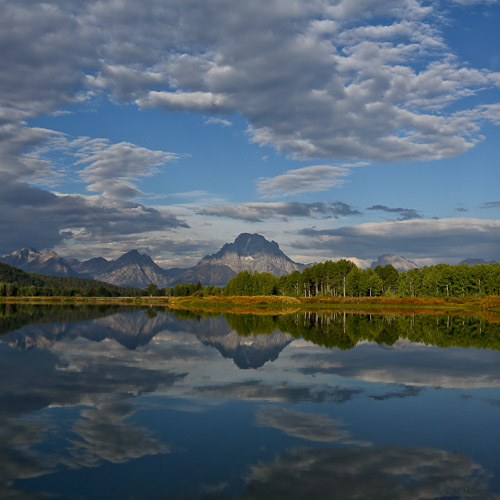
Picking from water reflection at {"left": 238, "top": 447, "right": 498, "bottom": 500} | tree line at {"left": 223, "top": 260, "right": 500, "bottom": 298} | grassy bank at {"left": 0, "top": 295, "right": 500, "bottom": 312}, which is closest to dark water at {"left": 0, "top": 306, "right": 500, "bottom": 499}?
water reflection at {"left": 238, "top": 447, "right": 498, "bottom": 500}

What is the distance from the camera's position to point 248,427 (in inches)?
547

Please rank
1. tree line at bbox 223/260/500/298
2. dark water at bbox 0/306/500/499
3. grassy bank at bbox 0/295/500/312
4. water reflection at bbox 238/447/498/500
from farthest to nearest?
tree line at bbox 223/260/500/298 → grassy bank at bbox 0/295/500/312 → dark water at bbox 0/306/500/499 → water reflection at bbox 238/447/498/500

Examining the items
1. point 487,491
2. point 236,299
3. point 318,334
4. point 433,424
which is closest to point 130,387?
point 433,424

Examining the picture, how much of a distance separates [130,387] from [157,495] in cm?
1091

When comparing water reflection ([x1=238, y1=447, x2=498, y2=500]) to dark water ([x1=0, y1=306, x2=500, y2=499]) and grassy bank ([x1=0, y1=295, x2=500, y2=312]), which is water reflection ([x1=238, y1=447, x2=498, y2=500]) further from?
grassy bank ([x1=0, y1=295, x2=500, y2=312])

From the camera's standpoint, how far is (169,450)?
11.9 m

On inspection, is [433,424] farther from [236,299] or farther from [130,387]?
[236,299]

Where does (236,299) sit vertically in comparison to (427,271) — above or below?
below

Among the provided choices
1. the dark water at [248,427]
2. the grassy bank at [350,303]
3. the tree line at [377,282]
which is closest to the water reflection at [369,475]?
the dark water at [248,427]

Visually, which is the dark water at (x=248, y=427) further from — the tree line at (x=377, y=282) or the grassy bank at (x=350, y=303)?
the tree line at (x=377, y=282)

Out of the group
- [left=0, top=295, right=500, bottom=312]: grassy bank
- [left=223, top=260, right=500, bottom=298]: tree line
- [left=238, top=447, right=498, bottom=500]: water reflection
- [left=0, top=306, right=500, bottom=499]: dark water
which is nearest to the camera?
[left=238, top=447, right=498, bottom=500]: water reflection

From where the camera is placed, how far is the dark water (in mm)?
9938

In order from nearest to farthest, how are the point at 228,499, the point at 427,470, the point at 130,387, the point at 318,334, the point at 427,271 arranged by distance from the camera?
the point at 228,499
the point at 427,470
the point at 130,387
the point at 318,334
the point at 427,271

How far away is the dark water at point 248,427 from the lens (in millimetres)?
9938
